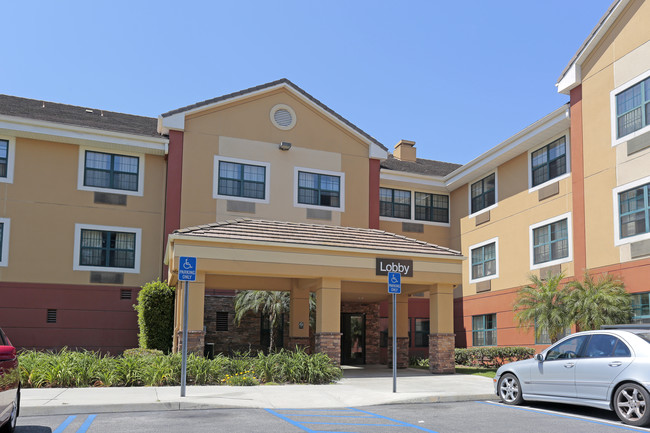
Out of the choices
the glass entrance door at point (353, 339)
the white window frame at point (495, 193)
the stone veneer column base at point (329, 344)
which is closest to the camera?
the stone veneer column base at point (329, 344)

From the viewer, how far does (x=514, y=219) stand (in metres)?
26.8

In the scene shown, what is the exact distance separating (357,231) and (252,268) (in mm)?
4797

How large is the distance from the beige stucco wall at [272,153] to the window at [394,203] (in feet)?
8.59

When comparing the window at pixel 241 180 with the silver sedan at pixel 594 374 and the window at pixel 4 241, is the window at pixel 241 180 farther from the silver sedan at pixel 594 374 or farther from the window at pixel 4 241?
the silver sedan at pixel 594 374

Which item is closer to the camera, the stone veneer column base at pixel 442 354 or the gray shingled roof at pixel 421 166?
the stone veneer column base at pixel 442 354

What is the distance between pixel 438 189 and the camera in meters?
32.6

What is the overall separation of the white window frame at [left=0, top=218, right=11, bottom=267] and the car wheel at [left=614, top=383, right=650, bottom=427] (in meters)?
21.3

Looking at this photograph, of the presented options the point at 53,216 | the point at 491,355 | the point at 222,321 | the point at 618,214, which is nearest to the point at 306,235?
the point at 222,321

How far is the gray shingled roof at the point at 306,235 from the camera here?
59.9 ft

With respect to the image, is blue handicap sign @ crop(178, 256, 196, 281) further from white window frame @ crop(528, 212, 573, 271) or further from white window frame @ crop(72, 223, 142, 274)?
white window frame @ crop(528, 212, 573, 271)

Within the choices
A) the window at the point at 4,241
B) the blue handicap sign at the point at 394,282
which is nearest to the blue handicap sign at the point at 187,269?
the blue handicap sign at the point at 394,282

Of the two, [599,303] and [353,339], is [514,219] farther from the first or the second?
[353,339]

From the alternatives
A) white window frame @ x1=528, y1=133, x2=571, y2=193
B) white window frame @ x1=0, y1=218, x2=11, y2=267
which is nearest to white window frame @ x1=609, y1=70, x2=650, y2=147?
white window frame @ x1=528, y1=133, x2=571, y2=193

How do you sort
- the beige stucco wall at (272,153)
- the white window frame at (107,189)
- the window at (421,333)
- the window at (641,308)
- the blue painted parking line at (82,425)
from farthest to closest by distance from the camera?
the window at (421,333)
the beige stucco wall at (272,153)
the white window frame at (107,189)
the window at (641,308)
the blue painted parking line at (82,425)
